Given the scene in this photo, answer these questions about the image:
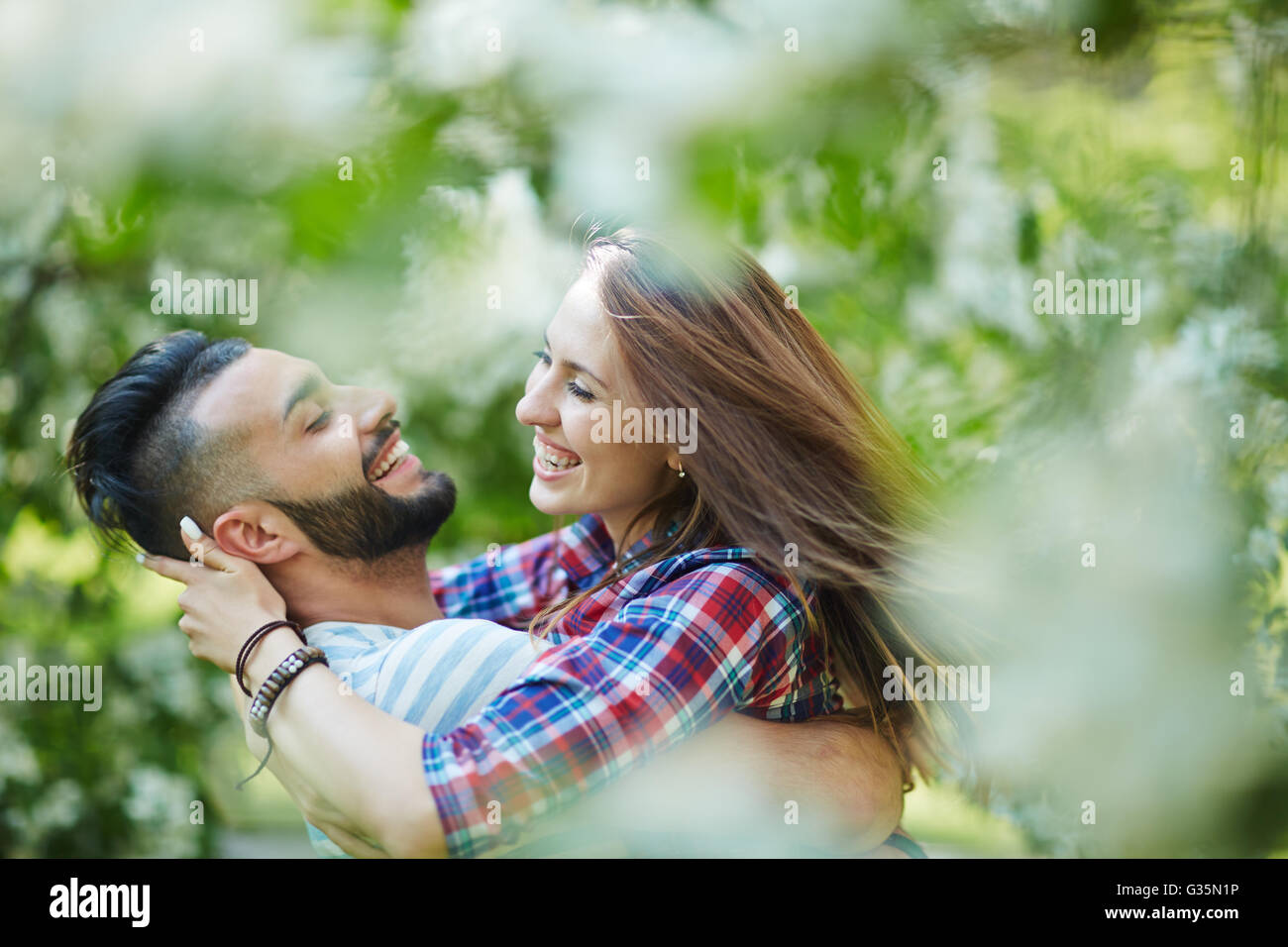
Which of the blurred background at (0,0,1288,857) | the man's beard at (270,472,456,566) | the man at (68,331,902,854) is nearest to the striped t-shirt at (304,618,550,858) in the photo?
the man at (68,331,902,854)

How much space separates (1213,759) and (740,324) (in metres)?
1.06

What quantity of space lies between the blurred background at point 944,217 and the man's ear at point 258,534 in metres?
0.41

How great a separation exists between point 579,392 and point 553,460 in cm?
9

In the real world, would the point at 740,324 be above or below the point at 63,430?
above

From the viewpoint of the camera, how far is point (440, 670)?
40.3 inches

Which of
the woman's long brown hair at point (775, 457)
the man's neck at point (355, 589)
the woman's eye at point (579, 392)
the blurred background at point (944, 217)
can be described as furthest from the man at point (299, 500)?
the blurred background at point (944, 217)

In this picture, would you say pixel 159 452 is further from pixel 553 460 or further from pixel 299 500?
pixel 553 460

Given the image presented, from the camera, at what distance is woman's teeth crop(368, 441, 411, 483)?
3.86 feet

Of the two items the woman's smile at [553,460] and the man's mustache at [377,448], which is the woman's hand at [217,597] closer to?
the man's mustache at [377,448]

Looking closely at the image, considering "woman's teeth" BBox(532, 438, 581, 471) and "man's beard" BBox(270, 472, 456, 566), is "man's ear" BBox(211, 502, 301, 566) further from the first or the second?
"woman's teeth" BBox(532, 438, 581, 471)

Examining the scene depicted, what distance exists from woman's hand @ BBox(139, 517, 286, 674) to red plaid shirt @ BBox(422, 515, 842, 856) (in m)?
0.27
